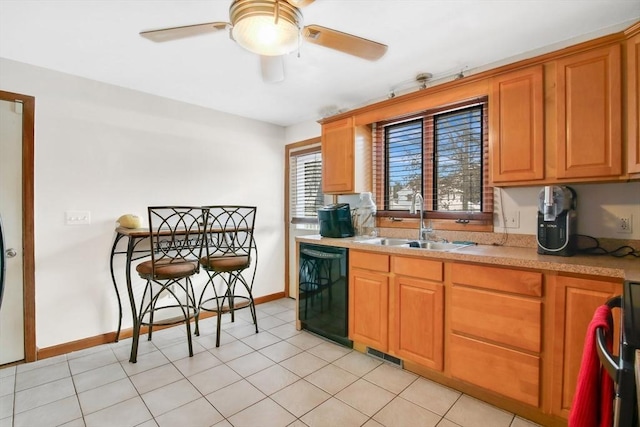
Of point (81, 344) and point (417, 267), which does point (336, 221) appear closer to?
point (417, 267)

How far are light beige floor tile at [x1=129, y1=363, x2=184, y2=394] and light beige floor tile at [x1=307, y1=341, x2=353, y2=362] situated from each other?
1.08 meters

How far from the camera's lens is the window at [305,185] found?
3.89 metres

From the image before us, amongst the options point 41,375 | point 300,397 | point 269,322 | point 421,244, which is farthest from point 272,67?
point 41,375

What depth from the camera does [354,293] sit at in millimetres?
2592

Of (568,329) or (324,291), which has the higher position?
(568,329)

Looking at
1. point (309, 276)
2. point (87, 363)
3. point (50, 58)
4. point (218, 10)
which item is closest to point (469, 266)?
point (309, 276)

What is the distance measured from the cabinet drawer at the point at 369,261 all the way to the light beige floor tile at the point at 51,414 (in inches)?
81.5

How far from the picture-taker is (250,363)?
2.43 metres

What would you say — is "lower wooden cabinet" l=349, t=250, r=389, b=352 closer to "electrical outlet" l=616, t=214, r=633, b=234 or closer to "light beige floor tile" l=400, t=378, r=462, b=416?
"light beige floor tile" l=400, t=378, r=462, b=416

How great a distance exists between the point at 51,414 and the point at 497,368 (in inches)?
107

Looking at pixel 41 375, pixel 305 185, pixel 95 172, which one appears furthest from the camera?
pixel 305 185

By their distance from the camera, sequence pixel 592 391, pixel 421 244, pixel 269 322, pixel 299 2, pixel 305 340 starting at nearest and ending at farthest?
1. pixel 592 391
2. pixel 299 2
3. pixel 421 244
4. pixel 305 340
5. pixel 269 322

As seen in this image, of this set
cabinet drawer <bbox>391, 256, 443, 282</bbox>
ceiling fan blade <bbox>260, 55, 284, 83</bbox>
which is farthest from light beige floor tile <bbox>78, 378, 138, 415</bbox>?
ceiling fan blade <bbox>260, 55, 284, 83</bbox>

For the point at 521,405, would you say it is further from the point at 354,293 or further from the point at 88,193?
the point at 88,193
